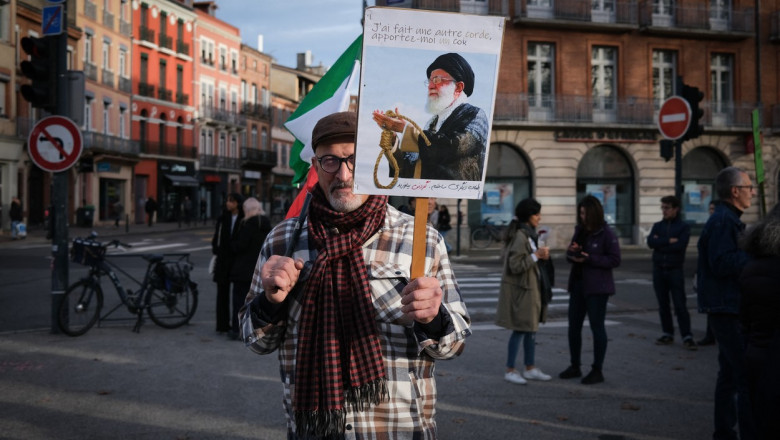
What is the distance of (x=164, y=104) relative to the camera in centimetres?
5194

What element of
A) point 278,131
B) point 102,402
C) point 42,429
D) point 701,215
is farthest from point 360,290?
point 278,131

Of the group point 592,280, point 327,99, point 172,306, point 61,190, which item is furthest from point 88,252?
point 592,280

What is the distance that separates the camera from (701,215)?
101 feet

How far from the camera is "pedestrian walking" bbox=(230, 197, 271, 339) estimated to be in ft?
29.5

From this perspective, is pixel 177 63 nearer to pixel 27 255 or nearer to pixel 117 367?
pixel 27 255

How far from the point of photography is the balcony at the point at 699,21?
29.5 m

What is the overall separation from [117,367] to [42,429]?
2063 mm

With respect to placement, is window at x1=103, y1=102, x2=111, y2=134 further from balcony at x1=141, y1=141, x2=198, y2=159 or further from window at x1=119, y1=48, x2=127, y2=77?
balcony at x1=141, y1=141, x2=198, y2=159

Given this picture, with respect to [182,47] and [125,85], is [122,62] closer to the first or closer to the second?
[125,85]

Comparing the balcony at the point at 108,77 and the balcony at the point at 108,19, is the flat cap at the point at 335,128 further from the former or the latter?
the balcony at the point at 108,19

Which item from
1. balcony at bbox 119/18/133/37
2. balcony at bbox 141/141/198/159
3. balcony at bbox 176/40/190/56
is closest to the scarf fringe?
balcony at bbox 119/18/133/37

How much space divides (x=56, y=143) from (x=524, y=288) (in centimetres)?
641

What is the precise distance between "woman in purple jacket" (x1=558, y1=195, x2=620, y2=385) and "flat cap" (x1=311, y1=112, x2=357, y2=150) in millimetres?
4922

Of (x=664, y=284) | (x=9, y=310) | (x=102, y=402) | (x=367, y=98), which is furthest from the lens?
(x=9, y=310)
